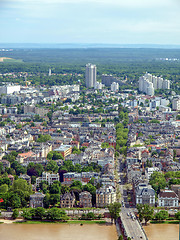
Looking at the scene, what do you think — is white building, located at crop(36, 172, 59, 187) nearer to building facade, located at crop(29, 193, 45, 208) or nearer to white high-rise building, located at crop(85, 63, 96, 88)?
building facade, located at crop(29, 193, 45, 208)

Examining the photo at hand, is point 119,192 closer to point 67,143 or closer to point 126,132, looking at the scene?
point 67,143

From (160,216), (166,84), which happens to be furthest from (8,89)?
(160,216)

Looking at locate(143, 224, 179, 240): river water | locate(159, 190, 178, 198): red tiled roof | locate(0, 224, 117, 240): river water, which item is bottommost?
locate(0, 224, 117, 240): river water

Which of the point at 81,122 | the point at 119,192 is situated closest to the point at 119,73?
the point at 81,122

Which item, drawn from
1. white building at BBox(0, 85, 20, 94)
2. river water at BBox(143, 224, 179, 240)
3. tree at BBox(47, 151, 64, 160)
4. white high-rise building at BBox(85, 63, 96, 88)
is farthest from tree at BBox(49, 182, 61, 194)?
white high-rise building at BBox(85, 63, 96, 88)

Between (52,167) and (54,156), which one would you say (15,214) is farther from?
(54,156)

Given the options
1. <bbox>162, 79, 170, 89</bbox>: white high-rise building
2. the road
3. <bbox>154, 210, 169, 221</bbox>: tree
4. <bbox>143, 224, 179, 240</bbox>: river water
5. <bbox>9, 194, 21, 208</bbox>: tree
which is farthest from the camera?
<bbox>162, 79, 170, 89</bbox>: white high-rise building

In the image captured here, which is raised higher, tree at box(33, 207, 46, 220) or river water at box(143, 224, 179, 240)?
tree at box(33, 207, 46, 220)

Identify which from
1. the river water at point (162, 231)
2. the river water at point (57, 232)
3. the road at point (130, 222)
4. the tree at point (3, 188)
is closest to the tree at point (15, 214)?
the river water at point (57, 232)
